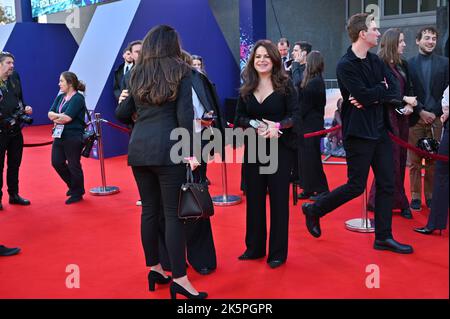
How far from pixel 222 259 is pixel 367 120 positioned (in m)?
1.46

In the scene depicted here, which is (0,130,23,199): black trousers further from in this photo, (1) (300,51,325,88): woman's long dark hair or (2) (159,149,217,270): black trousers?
(1) (300,51,325,88): woman's long dark hair

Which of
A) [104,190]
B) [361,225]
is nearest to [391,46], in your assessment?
[361,225]

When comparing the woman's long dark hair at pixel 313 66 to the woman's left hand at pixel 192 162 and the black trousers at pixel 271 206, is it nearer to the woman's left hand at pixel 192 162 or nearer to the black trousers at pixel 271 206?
the black trousers at pixel 271 206

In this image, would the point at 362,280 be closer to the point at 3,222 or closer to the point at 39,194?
the point at 3,222

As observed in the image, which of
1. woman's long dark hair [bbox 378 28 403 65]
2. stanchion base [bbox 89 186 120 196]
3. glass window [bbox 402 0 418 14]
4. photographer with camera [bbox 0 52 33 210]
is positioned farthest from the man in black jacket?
glass window [bbox 402 0 418 14]

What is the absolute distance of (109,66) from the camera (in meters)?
8.70

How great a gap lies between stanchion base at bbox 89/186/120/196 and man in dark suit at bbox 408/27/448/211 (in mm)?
3365

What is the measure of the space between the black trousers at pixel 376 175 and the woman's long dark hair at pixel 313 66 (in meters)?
1.65

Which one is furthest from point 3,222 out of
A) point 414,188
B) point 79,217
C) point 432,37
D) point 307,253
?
point 432,37

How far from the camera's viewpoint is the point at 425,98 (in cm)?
503

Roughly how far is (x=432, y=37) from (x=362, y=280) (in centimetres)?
260

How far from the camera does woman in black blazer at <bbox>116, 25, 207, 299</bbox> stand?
2.94 metres

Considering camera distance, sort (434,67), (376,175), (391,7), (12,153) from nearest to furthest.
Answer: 1. (376,175)
2. (434,67)
3. (12,153)
4. (391,7)

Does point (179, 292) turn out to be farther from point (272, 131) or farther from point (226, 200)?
point (226, 200)
